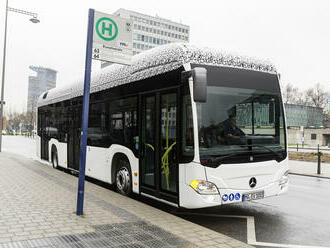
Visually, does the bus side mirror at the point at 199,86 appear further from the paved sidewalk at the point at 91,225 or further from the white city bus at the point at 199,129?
the paved sidewalk at the point at 91,225

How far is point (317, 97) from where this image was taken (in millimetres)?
70500

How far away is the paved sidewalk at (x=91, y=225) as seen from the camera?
14.1 ft

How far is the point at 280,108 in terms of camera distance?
6496 mm

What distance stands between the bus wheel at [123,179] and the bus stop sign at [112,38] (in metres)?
2.71

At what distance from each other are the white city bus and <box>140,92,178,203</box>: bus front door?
2 cm

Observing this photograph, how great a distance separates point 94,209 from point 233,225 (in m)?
2.45

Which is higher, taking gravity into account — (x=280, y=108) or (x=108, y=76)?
(x=108, y=76)

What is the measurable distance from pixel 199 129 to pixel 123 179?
2.89 metres

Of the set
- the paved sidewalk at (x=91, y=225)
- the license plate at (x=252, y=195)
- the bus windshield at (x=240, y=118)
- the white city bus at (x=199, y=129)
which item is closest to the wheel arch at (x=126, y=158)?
the white city bus at (x=199, y=129)

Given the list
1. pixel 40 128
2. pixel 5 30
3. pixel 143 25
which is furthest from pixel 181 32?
pixel 40 128

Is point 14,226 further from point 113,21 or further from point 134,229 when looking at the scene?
point 113,21

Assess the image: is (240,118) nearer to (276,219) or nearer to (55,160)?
(276,219)

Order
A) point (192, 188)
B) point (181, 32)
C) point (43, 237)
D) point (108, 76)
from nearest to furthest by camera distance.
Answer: point (43, 237) → point (192, 188) → point (108, 76) → point (181, 32)

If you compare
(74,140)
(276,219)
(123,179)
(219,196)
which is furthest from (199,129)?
(74,140)
